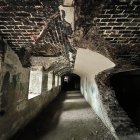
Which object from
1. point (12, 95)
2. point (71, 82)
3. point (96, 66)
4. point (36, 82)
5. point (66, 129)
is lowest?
point (66, 129)

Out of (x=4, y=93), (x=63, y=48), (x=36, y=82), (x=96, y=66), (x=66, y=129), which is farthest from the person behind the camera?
(x=36, y=82)

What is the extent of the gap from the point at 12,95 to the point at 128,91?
3885 mm

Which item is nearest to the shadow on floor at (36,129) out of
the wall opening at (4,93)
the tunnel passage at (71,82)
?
the wall opening at (4,93)

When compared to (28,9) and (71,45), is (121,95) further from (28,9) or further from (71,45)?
(28,9)

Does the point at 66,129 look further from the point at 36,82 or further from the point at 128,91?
the point at 36,82

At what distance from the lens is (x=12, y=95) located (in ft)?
12.0

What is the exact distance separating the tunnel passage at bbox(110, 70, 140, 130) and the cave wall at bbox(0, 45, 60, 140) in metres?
2.98

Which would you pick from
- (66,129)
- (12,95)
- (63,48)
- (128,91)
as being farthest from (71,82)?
(63,48)

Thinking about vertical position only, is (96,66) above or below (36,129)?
above

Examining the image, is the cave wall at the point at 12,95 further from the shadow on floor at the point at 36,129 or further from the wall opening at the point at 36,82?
the wall opening at the point at 36,82

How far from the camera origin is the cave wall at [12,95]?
3.20 m

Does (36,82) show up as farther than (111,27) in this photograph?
Yes

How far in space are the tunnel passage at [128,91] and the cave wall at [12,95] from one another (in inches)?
117

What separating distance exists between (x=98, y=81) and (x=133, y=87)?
1.60 meters
